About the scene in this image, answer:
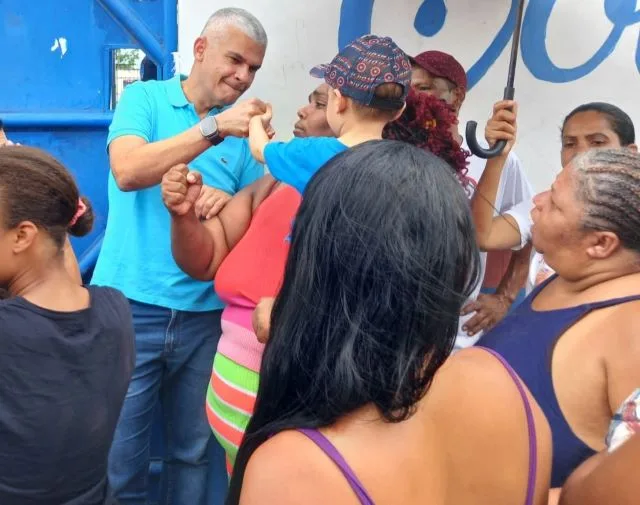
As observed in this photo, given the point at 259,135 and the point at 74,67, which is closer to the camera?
the point at 259,135

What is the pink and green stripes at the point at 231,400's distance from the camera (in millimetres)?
1814

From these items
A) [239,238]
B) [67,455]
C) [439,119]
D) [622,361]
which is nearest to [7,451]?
[67,455]

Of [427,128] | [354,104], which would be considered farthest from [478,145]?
[354,104]

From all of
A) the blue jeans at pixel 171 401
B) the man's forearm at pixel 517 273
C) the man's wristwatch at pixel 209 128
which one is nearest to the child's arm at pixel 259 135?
the man's wristwatch at pixel 209 128

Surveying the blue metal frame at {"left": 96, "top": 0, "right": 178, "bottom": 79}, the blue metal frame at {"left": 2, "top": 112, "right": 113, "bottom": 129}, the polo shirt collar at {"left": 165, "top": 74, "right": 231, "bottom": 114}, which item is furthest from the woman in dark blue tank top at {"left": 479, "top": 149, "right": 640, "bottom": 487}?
the blue metal frame at {"left": 2, "top": 112, "right": 113, "bottom": 129}

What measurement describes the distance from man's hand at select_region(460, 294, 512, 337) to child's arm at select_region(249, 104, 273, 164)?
3.00ft

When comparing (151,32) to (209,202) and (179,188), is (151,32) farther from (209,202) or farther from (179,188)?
(179,188)

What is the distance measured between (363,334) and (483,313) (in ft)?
5.30

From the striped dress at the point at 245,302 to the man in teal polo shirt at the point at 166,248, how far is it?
315 mm

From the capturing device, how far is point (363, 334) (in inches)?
34.0

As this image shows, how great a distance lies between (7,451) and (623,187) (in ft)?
4.57

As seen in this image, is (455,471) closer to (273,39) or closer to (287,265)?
(287,265)

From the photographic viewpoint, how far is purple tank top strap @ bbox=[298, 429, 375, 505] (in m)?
0.81

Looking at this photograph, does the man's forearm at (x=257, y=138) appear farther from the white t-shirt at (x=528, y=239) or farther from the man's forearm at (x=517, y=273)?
the man's forearm at (x=517, y=273)
